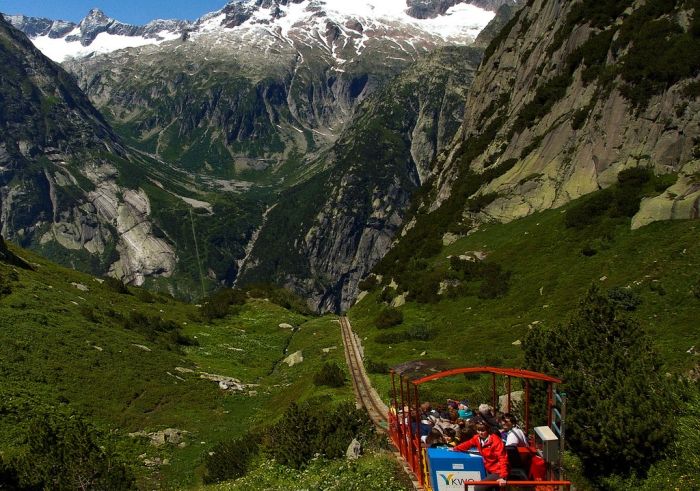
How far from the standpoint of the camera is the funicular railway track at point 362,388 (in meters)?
30.2

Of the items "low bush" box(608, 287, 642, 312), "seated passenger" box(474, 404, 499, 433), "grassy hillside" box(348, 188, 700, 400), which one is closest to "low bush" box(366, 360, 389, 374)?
"grassy hillside" box(348, 188, 700, 400)

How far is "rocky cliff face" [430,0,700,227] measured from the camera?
46.7m

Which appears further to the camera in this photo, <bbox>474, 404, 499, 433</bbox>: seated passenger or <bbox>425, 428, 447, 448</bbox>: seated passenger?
<bbox>425, 428, 447, 448</bbox>: seated passenger

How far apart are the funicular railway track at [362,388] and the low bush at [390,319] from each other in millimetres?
3389

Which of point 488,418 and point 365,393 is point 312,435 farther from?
point 365,393

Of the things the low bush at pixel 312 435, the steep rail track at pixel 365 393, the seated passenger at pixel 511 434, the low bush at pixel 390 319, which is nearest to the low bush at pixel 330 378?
the steep rail track at pixel 365 393

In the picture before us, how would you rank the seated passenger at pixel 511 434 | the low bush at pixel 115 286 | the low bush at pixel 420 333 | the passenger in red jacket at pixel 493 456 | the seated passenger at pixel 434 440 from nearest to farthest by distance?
the passenger in red jacket at pixel 493 456
the seated passenger at pixel 511 434
the seated passenger at pixel 434 440
the low bush at pixel 420 333
the low bush at pixel 115 286

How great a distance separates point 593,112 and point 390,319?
3098 centimetres

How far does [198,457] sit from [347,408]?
10.5 m

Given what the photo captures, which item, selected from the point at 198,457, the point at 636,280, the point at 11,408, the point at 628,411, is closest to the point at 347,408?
the point at 198,457

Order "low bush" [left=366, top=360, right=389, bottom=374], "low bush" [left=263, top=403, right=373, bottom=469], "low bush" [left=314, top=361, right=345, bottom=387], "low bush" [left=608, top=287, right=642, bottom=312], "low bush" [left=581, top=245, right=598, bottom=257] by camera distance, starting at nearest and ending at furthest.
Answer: "low bush" [left=263, top=403, right=373, bottom=469], "low bush" [left=608, top=287, right=642, bottom=312], "low bush" [left=314, top=361, right=345, bottom=387], "low bush" [left=366, top=360, right=389, bottom=374], "low bush" [left=581, top=245, right=598, bottom=257]

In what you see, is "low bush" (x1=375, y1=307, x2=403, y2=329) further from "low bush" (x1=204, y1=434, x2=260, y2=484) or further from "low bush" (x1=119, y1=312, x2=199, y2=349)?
"low bush" (x1=204, y1=434, x2=260, y2=484)

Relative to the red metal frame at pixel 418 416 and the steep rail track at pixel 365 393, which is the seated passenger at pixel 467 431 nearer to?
the red metal frame at pixel 418 416

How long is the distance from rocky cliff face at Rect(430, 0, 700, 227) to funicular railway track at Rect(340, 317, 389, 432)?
24477mm
